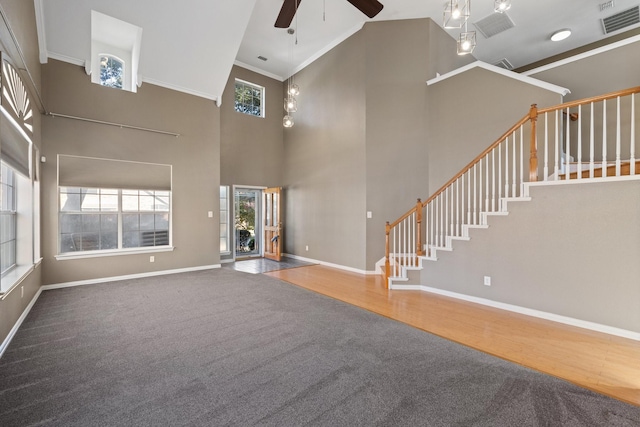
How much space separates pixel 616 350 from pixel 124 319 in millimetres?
5537

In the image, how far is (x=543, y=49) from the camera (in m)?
6.88

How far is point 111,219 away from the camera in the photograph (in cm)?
554

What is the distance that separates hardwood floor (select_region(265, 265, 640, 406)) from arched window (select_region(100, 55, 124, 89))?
6.07 m

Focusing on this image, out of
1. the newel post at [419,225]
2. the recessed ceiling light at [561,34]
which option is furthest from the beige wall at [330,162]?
the recessed ceiling light at [561,34]

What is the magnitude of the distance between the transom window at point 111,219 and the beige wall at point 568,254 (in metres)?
6.12

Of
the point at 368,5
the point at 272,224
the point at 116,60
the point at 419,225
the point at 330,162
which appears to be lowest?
the point at 272,224

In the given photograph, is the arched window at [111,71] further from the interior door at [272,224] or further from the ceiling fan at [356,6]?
the interior door at [272,224]

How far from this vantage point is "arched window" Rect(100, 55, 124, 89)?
19.0 ft

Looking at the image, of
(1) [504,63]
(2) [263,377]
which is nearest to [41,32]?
(2) [263,377]

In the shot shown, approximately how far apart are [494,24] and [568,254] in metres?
5.32

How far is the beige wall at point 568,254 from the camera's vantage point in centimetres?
311

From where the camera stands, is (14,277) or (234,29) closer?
(14,277)

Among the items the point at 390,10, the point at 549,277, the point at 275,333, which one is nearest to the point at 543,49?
the point at 390,10

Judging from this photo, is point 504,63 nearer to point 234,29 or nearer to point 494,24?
point 494,24
